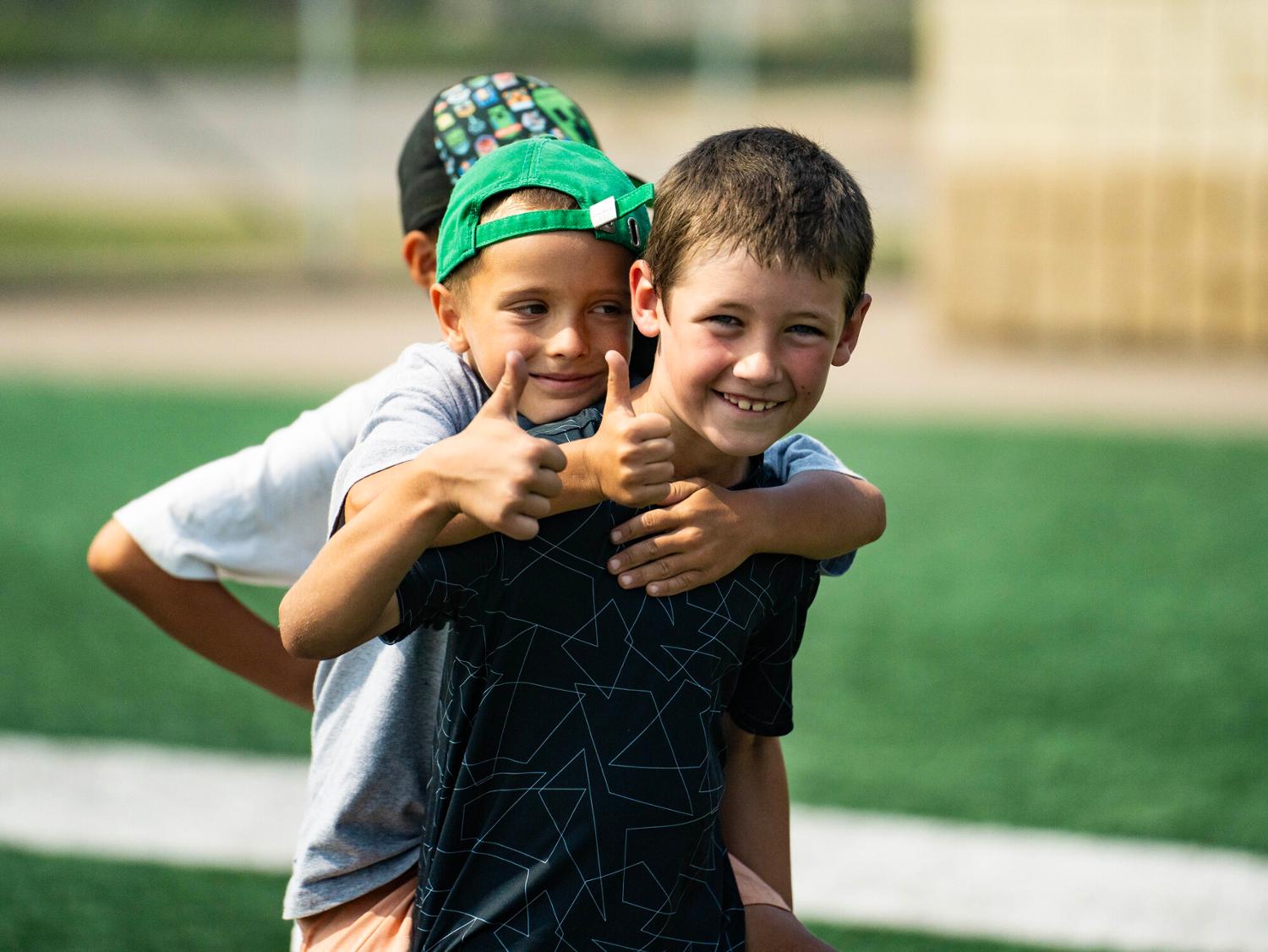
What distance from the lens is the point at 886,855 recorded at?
397 centimetres

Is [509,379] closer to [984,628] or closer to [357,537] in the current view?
[357,537]

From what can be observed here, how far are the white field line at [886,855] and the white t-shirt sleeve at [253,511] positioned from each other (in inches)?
60.9

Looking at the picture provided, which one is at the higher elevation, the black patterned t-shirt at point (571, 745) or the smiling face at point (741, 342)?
the smiling face at point (741, 342)

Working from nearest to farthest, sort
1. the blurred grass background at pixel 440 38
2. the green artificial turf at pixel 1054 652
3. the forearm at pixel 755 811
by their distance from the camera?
1. the forearm at pixel 755 811
2. the green artificial turf at pixel 1054 652
3. the blurred grass background at pixel 440 38

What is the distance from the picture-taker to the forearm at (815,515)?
1874 millimetres

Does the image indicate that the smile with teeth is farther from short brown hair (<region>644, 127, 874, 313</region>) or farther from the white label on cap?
the white label on cap

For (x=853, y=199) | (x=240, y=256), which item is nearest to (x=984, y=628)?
(x=853, y=199)

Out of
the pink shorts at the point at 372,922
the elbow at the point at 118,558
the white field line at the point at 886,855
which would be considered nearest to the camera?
the pink shorts at the point at 372,922

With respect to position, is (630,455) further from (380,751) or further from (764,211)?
(380,751)

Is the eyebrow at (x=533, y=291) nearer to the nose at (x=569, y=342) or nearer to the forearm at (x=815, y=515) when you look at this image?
the nose at (x=569, y=342)

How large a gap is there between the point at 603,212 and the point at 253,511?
2.74ft

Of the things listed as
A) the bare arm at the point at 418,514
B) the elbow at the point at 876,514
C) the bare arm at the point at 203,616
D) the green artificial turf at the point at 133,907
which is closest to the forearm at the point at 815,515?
the elbow at the point at 876,514

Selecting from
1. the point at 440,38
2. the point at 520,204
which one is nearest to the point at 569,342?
the point at 520,204

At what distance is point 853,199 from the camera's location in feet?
5.94
